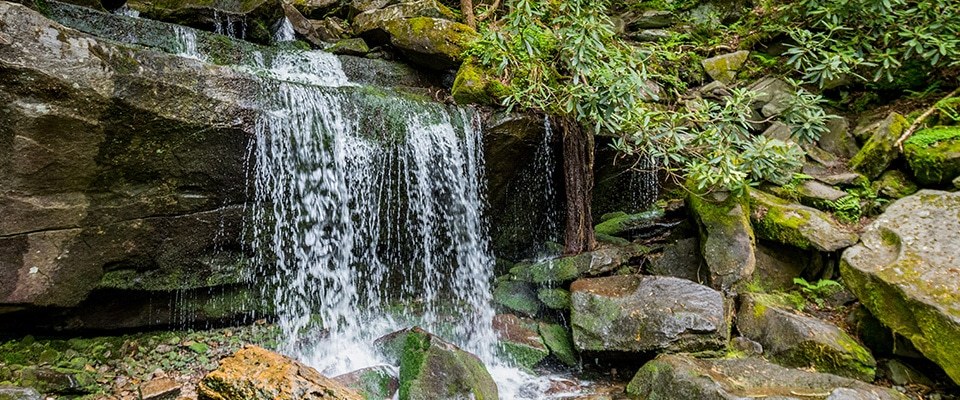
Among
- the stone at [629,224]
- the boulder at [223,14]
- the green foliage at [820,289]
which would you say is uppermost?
the boulder at [223,14]

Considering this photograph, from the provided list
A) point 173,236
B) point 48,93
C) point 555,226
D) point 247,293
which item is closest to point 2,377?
point 173,236

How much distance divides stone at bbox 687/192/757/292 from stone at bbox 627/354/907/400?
3.94ft

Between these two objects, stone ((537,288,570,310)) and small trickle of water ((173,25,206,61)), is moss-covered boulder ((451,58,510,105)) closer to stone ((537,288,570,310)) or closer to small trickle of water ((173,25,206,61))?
stone ((537,288,570,310))

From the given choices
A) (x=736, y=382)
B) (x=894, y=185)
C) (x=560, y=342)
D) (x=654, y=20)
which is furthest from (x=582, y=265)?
(x=654, y=20)

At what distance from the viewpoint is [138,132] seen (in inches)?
179

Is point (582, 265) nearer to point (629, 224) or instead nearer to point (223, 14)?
point (629, 224)

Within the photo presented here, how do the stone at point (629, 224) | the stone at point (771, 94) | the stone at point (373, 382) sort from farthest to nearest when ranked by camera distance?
the stone at point (771, 94)
the stone at point (629, 224)
the stone at point (373, 382)

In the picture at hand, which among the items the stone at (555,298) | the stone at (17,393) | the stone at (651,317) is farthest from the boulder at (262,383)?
Result: the stone at (555,298)

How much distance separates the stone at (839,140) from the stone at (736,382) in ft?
14.3

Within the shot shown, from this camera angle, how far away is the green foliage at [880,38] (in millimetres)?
6129

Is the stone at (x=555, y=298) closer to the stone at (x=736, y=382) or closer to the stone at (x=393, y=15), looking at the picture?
the stone at (x=736, y=382)

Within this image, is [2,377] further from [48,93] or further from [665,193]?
[665,193]

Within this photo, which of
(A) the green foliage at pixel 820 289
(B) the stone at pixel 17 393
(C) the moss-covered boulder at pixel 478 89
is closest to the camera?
(B) the stone at pixel 17 393

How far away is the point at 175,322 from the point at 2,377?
1415 mm
